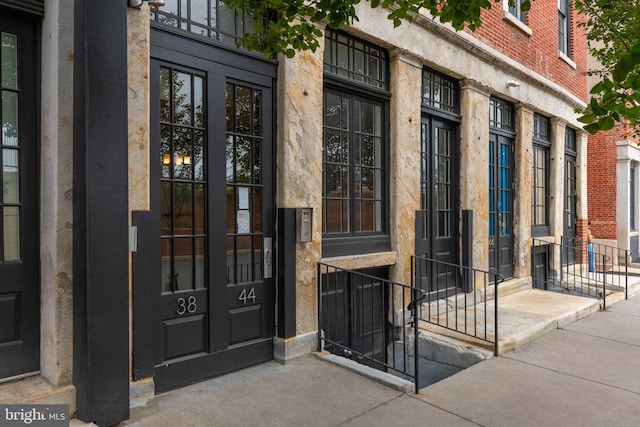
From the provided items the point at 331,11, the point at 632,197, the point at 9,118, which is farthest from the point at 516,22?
the point at 632,197

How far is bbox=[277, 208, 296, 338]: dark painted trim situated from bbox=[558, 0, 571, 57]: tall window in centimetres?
921

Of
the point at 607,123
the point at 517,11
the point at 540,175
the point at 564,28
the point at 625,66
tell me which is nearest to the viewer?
the point at 625,66

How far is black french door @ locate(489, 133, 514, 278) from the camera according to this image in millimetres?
8117

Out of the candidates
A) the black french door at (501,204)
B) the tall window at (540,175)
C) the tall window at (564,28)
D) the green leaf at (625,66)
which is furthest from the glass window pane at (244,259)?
the tall window at (564,28)

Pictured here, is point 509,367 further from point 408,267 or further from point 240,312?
point 240,312

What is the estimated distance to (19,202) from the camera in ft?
10.6

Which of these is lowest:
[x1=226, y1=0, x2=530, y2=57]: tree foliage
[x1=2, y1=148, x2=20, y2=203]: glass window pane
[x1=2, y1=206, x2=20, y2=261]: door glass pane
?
[x1=2, y1=206, x2=20, y2=261]: door glass pane

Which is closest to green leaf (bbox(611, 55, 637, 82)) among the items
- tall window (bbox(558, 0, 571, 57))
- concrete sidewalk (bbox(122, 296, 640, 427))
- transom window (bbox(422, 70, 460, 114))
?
concrete sidewalk (bbox(122, 296, 640, 427))

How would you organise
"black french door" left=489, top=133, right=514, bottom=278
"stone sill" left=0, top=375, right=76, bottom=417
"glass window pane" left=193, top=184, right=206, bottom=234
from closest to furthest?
1. "stone sill" left=0, top=375, right=76, bottom=417
2. "glass window pane" left=193, top=184, right=206, bottom=234
3. "black french door" left=489, top=133, right=514, bottom=278

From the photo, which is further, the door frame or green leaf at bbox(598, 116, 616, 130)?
the door frame

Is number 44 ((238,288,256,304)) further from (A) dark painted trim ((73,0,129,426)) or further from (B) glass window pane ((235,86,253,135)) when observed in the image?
(B) glass window pane ((235,86,253,135))

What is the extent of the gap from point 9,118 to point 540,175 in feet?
31.5

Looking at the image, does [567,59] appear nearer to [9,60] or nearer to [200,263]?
[200,263]

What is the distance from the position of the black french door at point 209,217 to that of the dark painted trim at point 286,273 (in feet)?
0.36
